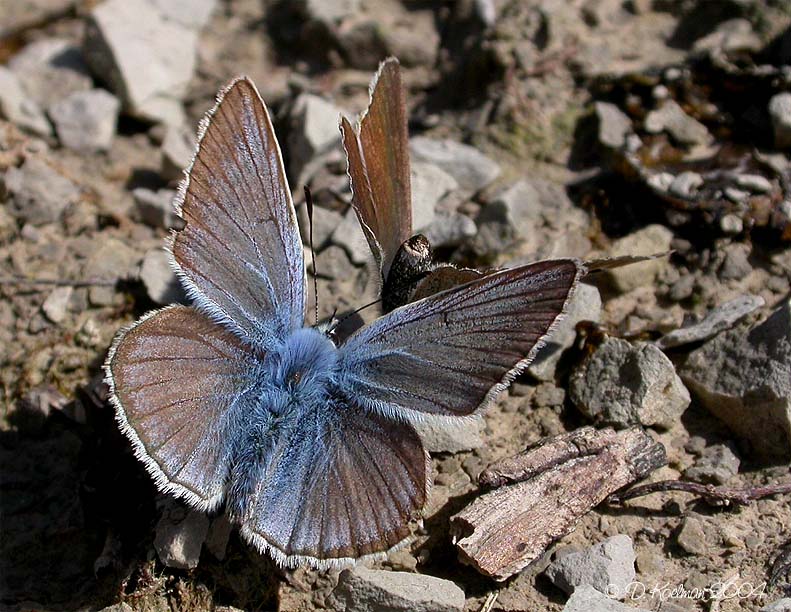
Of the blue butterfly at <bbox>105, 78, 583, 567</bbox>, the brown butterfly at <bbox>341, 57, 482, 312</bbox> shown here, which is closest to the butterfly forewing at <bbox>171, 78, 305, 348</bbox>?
the blue butterfly at <bbox>105, 78, 583, 567</bbox>

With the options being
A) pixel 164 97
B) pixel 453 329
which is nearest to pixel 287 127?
pixel 164 97

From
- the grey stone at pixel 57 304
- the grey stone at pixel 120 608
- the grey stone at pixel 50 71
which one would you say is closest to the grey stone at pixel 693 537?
the grey stone at pixel 120 608

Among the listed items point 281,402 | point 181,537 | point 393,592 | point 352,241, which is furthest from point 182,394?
point 352,241

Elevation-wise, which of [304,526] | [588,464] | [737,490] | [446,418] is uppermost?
[446,418]

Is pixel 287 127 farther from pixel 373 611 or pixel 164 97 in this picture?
pixel 373 611

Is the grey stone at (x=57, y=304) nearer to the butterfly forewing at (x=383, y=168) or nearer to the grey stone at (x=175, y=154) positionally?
the grey stone at (x=175, y=154)
